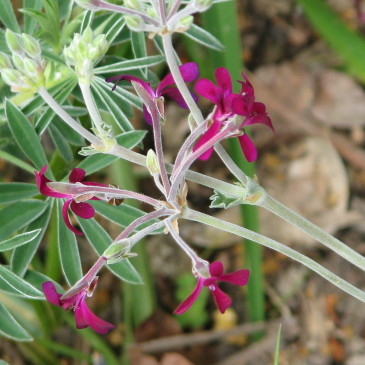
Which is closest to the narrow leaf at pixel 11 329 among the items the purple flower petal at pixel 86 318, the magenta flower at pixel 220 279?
the purple flower petal at pixel 86 318

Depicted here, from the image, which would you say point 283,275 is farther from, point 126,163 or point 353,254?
point 353,254

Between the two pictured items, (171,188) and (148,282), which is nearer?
(171,188)

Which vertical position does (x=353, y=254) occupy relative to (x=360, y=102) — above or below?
above

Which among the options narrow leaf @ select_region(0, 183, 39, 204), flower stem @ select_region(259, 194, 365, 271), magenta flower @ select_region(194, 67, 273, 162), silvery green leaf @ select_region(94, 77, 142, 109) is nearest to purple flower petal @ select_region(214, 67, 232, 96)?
magenta flower @ select_region(194, 67, 273, 162)

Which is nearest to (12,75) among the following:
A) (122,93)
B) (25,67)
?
(25,67)

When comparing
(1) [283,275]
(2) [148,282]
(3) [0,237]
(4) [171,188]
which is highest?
(4) [171,188]

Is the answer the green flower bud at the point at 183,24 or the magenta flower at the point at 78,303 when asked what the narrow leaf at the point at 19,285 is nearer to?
the magenta flower at the point at 78,303

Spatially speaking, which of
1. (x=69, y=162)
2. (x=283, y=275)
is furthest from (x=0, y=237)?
(x=283, y=275)

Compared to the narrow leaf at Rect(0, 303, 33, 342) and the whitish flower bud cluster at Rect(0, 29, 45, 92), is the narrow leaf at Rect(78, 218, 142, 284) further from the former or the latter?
the whitish flower bud cluster at Rect(0, 29, 45, 92)
